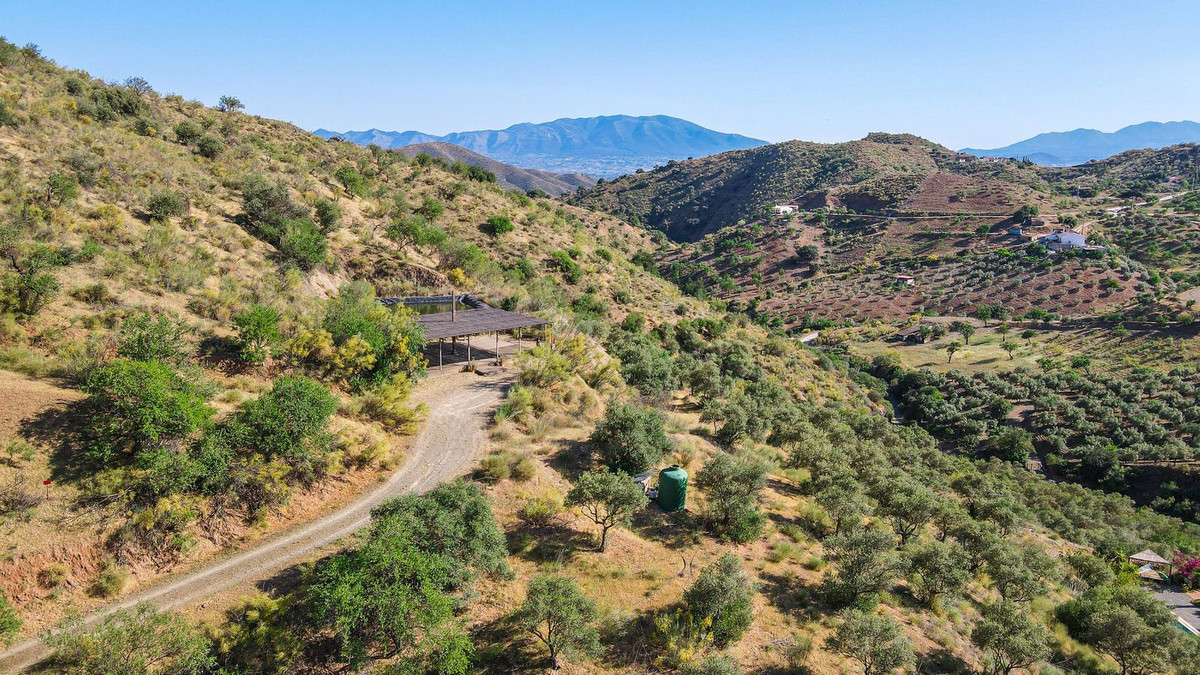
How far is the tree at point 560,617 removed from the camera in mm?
11125

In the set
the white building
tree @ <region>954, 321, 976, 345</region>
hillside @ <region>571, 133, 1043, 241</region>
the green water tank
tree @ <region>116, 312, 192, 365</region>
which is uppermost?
hillside @ <region>571, 133, 1043, 241</region>

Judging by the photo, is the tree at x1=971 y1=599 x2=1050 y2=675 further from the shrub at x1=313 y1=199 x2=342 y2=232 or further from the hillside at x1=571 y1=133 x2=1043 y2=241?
the hillside at x1=571 y1=133 x2=1043 y2=241

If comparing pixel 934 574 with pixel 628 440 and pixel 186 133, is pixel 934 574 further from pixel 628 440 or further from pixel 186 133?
pixel 186 133

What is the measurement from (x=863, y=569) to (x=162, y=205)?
3086 centimetres

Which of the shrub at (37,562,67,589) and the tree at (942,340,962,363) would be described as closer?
the shrub at (37,562,67,589)

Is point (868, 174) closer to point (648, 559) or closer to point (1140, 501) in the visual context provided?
point (1140, 501)

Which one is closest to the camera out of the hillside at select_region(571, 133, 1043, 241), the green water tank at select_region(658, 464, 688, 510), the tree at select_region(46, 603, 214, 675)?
the tree at select_region(46, 603, 214, 675)

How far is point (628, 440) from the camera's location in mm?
18859

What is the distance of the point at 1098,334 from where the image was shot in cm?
7088

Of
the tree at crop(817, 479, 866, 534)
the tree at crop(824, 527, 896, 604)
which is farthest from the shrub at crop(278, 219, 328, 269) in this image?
the tree at crop(824, 527, 896, 604)

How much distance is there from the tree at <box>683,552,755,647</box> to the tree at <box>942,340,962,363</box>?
71703mm

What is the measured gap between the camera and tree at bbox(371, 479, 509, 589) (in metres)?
11.9

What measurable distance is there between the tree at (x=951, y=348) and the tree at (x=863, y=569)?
67.2m


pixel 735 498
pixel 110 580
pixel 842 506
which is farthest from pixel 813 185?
pixel 110 580
